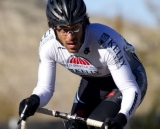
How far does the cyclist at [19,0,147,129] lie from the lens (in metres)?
7.08

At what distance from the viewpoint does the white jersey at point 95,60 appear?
7.24 m

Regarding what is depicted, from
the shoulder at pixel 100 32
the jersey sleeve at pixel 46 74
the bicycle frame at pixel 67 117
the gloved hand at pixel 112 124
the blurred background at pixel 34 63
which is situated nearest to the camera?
the gloved hand at pixel 112 124

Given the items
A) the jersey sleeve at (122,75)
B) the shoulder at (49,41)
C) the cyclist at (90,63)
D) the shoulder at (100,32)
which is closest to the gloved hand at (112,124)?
the cyclist at (90,63)

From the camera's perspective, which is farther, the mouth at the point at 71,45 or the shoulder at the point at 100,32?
the shoulder at the point at 100,32

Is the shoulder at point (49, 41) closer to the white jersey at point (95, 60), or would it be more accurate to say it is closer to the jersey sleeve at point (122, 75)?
the white jersey at point (95, 60)

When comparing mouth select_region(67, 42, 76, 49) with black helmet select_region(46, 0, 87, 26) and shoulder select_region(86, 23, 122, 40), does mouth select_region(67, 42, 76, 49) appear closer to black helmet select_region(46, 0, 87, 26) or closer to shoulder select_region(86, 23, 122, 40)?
black helmet select_region(46, 0, 87, 26)

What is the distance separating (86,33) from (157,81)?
1412 centimetres

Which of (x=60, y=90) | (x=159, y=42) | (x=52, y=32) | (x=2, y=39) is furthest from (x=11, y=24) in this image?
(x=52, y=32)

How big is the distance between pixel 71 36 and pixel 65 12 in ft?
0.95

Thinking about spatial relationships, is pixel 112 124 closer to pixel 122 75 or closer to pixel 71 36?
pixel 122 75

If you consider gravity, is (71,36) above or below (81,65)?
above

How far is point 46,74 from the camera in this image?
24.8 ft

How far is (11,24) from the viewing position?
2866 cm

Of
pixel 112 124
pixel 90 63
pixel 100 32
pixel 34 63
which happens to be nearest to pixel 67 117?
pixel 112 124
